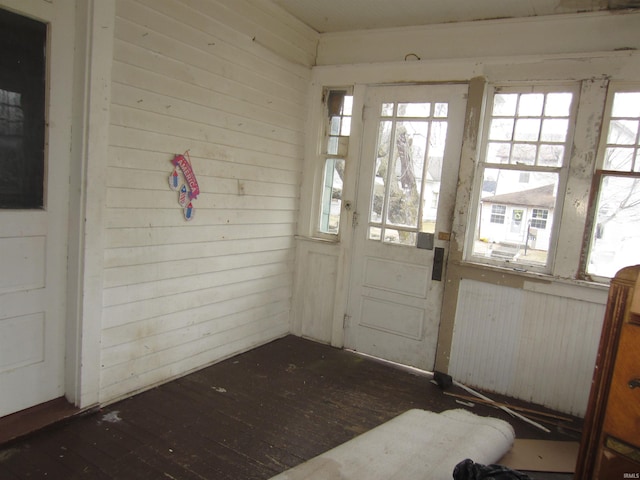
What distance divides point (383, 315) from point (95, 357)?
235 centimetres

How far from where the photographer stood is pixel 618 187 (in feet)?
9.72

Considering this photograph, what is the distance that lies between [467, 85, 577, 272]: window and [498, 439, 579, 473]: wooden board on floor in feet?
4.11

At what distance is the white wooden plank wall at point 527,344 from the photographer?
10.0 feet

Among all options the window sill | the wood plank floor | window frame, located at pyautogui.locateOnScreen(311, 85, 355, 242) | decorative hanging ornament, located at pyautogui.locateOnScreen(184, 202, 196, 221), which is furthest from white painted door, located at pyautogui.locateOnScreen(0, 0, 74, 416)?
the window sill

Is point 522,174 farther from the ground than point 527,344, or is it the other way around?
point 522,174

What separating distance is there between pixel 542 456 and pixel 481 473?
1.44 meters

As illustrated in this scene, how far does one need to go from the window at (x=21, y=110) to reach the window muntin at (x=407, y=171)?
2.56 m

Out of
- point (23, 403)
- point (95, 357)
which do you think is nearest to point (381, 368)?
point (95, 357)

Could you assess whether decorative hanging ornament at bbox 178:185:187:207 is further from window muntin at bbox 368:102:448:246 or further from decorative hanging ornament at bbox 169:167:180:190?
window muntin at bbox 368:102:448:246

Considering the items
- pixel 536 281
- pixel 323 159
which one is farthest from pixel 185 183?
pixel 536 281

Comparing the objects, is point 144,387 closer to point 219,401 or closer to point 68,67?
point 219,401

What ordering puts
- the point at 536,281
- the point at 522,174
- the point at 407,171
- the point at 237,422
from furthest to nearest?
the point at 407,171 < the point at 522,174 < the point at 536,281 < the point at 237,422

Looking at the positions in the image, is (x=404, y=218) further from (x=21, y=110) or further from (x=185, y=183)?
(x=21, y=110)

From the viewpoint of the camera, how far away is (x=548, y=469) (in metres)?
2.26
